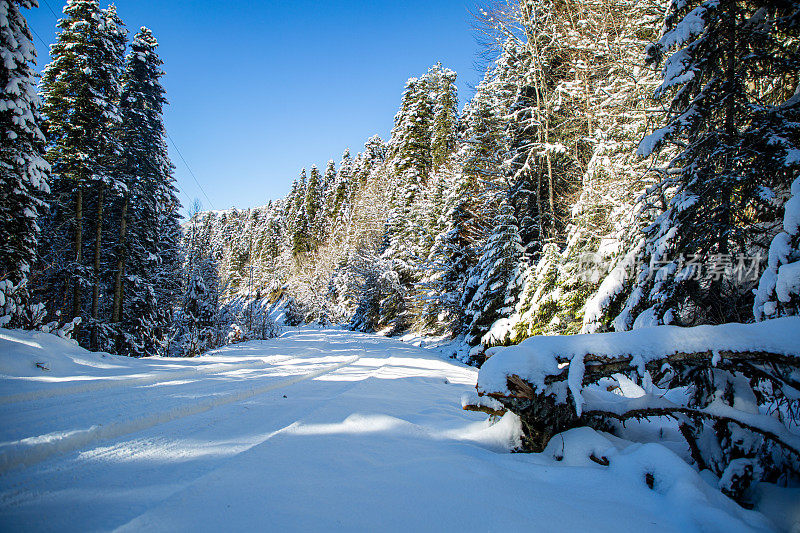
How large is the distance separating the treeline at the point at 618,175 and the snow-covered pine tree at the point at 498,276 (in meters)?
0.07

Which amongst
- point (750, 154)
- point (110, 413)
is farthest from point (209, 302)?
point (750, 154)

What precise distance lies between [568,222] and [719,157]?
227 inches

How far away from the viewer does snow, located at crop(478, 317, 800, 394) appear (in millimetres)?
1973

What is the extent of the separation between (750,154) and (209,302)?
54.1 feet

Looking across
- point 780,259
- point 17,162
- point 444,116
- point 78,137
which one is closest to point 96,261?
point 78,137

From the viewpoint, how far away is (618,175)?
7500 millimetres

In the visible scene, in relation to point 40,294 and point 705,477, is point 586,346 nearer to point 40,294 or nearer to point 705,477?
point 705,477

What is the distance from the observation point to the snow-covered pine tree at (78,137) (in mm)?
12445

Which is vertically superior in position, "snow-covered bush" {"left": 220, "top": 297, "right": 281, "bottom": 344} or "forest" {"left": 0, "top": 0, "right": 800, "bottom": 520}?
"forest" {"left": 0, "top": 0, "right": 800, "bottom": 520}

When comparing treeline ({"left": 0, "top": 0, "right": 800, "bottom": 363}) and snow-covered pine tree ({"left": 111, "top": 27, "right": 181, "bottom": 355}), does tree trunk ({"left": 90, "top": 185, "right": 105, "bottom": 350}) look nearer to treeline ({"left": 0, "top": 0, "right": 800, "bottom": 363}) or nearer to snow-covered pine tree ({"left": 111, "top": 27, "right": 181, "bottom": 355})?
treeline ({"left": 0, "top": 0, "right": 800, "bottom": 363})

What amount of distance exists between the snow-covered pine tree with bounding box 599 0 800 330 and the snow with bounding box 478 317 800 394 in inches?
115

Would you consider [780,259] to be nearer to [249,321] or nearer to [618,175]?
[618,175]

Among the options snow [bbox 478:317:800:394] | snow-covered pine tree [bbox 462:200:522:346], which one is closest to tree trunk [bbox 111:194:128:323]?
snow-covered pine tree [bbox 462:200:522:346]

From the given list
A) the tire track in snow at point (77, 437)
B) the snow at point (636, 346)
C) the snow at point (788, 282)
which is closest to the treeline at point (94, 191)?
the tire track in snow at point (77, 437)
